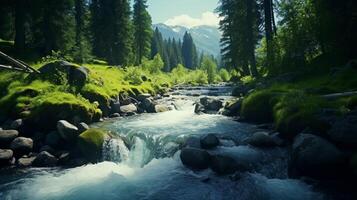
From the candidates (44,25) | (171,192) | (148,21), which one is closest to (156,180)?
(171,192)

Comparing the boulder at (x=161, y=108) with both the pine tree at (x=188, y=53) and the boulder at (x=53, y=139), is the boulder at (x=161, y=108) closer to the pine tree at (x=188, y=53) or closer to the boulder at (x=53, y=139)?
the boulder at (x=53, y=139)

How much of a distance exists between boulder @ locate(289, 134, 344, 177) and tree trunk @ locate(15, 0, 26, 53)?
104 ft

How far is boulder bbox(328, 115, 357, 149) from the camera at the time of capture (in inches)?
449

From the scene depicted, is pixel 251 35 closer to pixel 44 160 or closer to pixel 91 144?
pixel 91 144

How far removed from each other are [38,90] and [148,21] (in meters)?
43.8

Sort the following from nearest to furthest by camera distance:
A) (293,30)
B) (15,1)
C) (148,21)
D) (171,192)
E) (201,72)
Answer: (171,192) < (293,30) < (15,1) < (148,21) < (201,72)

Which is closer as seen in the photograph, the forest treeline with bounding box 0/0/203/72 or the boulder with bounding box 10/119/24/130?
the boulder with bounding box 10/119/24/130

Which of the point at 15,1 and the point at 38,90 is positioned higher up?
the point at 15,1

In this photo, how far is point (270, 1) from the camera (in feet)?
120

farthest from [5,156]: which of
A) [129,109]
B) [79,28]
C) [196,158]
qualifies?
[79,28]

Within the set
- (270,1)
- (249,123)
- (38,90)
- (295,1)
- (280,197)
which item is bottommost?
(280,197)

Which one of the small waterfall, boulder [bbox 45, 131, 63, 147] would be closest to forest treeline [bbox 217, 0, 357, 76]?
the small waterfall

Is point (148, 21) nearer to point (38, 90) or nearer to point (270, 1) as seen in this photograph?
point (270, 1)

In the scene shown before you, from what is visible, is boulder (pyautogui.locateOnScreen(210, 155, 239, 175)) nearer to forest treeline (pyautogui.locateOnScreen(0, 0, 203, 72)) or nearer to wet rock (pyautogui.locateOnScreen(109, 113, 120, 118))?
wet rock (pyautogui.locateOnScreen(109, 113, 120, 118))
